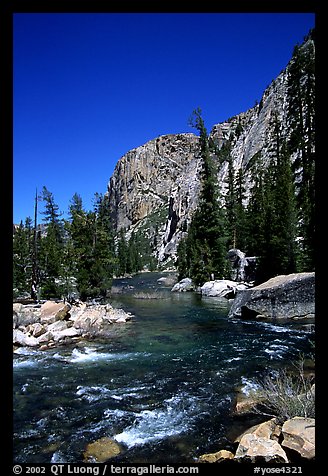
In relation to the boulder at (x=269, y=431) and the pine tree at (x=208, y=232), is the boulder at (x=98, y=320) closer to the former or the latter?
the boulder at (x=269, y=431)

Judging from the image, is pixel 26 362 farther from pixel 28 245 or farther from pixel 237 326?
pixel 28 245

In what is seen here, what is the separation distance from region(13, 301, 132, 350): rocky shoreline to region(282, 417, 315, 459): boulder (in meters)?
10.5

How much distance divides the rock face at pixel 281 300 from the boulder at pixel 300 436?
12792 millimetres

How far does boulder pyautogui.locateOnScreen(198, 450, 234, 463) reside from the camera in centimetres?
464

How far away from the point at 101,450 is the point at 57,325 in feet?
35.0

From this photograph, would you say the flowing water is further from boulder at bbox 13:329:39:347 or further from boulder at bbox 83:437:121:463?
boulder at bbox 13:329:39:347

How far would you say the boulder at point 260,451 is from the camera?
408cm

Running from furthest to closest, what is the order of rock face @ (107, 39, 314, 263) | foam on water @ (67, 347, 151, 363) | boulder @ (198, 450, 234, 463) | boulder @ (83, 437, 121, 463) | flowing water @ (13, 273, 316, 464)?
rock face @ (107, 39, 314, 263) < foam on water @ (67, 347, 151, 363) < flowing water @ (13, 273, 316, 464) < boulder @ (83, 437, 121, 463) < boulder @ (198, 450, 234, 463)

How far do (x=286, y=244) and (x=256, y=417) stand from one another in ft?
71.8

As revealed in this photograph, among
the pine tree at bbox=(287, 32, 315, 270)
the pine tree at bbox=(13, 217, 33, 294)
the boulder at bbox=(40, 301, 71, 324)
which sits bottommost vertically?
the boulder at bbox=(40, 301, 71, 324)

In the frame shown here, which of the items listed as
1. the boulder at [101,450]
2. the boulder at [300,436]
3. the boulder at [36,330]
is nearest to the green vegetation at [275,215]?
the boulder at [36,330]

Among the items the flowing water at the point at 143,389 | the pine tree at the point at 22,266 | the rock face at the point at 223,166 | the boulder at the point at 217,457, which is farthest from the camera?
the rock face at the point at 223,166

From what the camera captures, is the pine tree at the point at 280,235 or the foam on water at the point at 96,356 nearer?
the foam on water at the point at 96,356

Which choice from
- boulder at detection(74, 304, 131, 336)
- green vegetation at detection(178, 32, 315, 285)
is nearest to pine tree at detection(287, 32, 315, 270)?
green vegetation at detection(178, 32, 315, 285)
